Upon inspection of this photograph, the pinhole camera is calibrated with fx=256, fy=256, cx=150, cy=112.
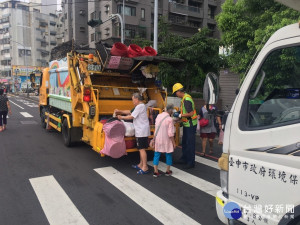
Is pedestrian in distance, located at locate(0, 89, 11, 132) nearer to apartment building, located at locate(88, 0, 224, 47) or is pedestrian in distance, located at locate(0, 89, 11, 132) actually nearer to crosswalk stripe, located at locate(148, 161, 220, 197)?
crosswalk stripe, located at locate(148, 161, 220, 197)

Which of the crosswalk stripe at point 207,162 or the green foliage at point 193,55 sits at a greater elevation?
the green foliage at point 193,55

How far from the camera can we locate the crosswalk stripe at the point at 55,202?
11.7ft

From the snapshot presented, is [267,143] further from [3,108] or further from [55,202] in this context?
[3,108]

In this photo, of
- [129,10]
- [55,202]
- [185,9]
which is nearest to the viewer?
[55,202]

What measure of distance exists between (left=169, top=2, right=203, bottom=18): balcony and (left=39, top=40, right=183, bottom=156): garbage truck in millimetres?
29249

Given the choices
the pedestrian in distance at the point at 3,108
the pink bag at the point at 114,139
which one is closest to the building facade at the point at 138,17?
the pedestrian in distance at the point at 3,108

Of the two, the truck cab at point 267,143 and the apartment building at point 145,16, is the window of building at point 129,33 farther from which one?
the truck cab at point 267,143

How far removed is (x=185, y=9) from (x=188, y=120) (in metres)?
33.4

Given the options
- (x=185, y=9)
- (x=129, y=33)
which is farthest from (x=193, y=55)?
(x=185, y=9)

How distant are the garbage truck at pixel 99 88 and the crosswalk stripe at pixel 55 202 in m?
1.21

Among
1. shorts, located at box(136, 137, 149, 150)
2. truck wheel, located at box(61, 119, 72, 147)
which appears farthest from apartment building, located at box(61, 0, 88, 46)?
shorts, located at box(136, 137, 149, 150)

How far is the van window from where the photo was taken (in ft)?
7.59

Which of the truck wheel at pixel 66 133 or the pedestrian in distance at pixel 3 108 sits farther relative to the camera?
the pedestrian in distance at pixel 3 108

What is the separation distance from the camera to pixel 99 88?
6766 mm
